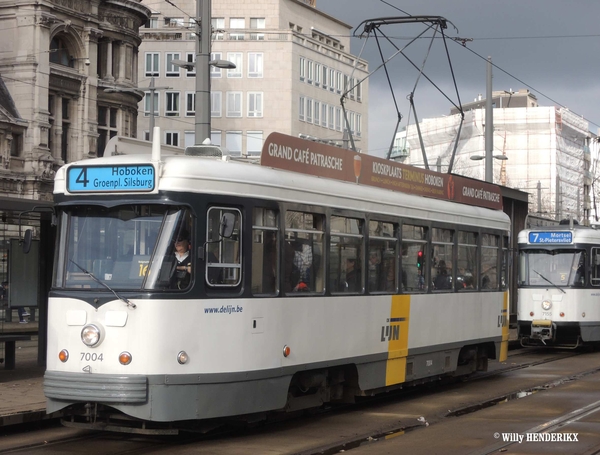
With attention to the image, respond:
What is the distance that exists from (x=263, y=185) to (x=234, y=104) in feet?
223

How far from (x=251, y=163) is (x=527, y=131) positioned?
3188 inches

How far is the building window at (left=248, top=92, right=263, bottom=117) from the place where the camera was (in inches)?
3066

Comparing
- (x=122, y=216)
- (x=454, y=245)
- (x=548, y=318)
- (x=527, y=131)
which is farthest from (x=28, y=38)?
(x=527, y=131)

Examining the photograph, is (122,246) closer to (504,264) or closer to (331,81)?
(504,264)

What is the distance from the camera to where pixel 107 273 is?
1030cm

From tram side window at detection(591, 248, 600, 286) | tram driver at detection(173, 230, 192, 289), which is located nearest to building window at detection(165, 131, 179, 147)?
tram side window at detection(591, 248, 600, 286)

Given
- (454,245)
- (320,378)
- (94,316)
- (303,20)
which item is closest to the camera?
(94,316)

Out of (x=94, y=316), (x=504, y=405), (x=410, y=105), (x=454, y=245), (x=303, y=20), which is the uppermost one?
(x=303, y=20)

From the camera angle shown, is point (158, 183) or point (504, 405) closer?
point (158, 183)

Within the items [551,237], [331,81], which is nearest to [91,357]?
[551,237]

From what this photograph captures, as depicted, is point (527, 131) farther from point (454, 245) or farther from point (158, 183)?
point (158, 183)

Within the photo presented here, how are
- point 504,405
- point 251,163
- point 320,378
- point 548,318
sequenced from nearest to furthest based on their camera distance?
point 251,163 → point 320,378 → point 504,405 → point 548,318

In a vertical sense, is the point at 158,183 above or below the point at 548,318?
above

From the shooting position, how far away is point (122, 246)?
10.3 metres
